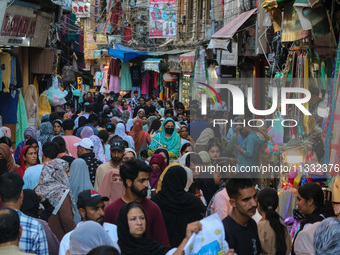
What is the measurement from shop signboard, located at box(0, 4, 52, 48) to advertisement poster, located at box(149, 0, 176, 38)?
8.15 meters

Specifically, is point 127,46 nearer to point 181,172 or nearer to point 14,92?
point 14,92

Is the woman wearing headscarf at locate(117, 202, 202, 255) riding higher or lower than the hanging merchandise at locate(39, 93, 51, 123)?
lower

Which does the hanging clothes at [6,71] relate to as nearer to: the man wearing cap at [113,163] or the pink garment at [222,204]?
the man wearing cap at [113,163]

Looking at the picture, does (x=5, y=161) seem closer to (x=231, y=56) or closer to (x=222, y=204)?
(x=222, y=204)

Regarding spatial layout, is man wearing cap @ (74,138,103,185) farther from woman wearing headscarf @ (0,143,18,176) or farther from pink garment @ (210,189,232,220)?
pink garment @ (210,189,232,220)

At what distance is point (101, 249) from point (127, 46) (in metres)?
32.9

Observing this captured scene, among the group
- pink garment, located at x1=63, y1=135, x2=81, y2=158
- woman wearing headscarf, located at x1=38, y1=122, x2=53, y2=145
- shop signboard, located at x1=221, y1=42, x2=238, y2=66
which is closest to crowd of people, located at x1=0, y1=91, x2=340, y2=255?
pink garment, located at x1=63, y1=135, x2=81, y2=158

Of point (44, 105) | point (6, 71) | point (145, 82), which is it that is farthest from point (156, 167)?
point (145, 82)

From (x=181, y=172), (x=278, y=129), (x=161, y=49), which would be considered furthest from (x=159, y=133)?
(x=161, y=49)

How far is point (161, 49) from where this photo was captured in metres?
35.0

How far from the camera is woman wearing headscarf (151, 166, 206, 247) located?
6.44 metres

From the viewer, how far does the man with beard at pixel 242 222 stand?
16.3ft

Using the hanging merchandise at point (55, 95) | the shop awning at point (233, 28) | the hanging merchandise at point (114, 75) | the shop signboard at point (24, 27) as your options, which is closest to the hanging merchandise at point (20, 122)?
the shop signboard at point (24, 27)

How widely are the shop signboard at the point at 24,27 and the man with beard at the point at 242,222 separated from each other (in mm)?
9889
